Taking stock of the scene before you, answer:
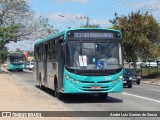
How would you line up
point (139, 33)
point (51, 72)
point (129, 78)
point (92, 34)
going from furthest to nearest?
1. point (139, 33)
2. point (129, 78)
3. point (51, 72)
4. point (92, 34)

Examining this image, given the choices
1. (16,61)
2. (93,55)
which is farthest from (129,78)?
(16,61)

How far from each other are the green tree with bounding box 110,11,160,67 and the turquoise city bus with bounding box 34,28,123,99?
28269mm

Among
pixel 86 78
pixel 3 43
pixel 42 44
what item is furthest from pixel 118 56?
pixel 3 43

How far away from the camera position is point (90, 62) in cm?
1828

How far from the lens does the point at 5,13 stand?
59344mm

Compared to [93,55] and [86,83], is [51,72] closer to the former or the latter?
[86,83]

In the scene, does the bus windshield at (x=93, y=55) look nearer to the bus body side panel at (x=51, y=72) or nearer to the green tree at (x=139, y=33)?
the bus body side panel at (x=51, y=72)

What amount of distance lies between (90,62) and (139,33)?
2982 centimetres

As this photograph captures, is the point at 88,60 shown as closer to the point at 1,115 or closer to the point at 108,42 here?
the point at 108,42

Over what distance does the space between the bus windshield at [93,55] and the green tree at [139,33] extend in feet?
92.9

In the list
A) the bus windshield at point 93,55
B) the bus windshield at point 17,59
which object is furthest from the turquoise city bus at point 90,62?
the bus windshield at point 17,59

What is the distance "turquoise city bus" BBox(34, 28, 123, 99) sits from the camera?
18188 millimetres

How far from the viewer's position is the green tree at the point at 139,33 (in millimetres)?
47344

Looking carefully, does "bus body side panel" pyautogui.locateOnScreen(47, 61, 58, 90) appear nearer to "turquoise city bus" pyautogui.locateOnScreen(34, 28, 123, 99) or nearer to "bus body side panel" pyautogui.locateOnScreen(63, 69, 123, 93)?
"turquoise city bus" pyautogui.locateOnScreen(34, 28, 123, 99)
